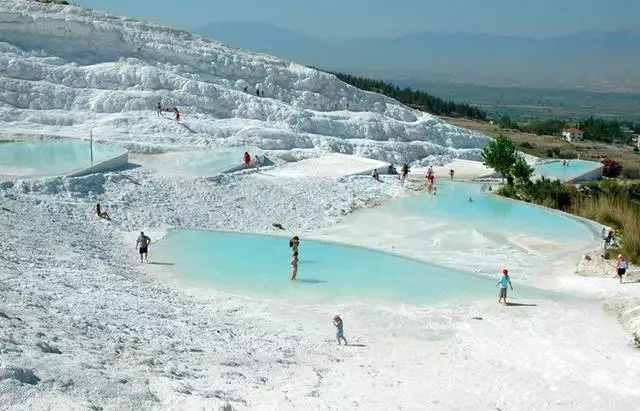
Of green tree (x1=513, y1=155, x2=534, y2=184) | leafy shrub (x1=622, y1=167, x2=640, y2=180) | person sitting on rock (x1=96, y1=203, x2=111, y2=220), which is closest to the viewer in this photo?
person sitting on rock (x1=96, y1=203, x2=111, y2=220)

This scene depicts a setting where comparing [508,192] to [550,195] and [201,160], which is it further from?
[201,160]

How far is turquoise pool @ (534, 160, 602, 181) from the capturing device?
1575 inches

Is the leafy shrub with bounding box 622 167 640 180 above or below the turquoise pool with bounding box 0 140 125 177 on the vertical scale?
below

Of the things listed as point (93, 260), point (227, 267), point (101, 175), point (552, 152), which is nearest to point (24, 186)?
point (101, 175)

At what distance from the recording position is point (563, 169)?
142ft

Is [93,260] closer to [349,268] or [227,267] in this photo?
[227,267]

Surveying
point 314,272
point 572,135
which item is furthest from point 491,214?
point 572,135

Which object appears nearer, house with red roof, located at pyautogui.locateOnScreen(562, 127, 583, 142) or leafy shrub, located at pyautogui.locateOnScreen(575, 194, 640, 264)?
leafy shrub, located at pyautogui.locateOnScreen(575, 194, 640, 264)

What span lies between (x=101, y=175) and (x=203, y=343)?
1261 centimetres

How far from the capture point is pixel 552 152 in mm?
59156

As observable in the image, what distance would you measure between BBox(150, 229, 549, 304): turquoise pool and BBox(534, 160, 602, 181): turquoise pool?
75.9 feet

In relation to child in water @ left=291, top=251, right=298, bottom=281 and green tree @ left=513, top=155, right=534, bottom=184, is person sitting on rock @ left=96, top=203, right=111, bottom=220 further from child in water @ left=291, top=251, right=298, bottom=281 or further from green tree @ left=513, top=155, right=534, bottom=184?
green tree @ left=513, top=155, right=534, bottom=184

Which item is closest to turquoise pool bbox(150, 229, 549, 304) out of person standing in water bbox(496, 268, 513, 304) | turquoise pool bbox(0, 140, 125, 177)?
person standing in water bbox(496, 268, 513, 304)

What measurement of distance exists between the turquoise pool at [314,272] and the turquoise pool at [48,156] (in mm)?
5227
